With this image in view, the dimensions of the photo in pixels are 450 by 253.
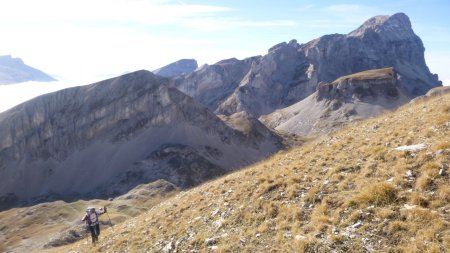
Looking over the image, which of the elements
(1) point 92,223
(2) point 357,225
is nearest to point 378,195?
(2) point 357,225

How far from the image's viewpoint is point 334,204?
655 inches

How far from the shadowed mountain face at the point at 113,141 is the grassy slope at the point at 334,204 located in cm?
9321

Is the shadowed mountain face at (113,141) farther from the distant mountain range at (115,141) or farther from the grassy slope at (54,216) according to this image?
the grassy slope at (54,216)

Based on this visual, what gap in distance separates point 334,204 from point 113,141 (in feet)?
421

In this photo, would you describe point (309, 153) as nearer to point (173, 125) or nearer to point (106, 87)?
point (173, 125)

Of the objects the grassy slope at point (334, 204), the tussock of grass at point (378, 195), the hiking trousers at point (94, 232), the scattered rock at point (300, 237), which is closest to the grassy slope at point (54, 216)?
the hiking trousers at point (94, 232)

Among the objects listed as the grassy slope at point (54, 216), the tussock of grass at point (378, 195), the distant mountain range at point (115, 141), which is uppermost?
the tussock of grass at point (378, 195)

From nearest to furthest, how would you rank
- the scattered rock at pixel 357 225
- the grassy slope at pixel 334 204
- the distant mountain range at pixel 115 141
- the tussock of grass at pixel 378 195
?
the grassy slope at pixel 334 204 < the scattered rock at pixel 357 225 < the tussock of grass at pixel 378 195 < the distant mountain range at pixel 115 141

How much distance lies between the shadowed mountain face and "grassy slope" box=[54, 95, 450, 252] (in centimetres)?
9321

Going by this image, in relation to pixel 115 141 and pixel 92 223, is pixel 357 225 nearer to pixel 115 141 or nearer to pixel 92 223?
pixel 92 223

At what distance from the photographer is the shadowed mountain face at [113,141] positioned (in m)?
124

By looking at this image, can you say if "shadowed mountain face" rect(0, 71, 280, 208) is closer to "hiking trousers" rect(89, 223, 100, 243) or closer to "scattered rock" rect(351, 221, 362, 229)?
"hiking trousers" rect(89, 223, 100, 243)

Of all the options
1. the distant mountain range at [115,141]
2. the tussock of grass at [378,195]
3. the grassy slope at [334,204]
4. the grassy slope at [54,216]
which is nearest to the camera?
the grassy slope at [334,204]

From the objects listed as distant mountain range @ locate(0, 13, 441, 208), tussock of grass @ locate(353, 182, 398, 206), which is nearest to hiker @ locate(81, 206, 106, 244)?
tussock of grass @ locate(353, 182, 398, 206)
